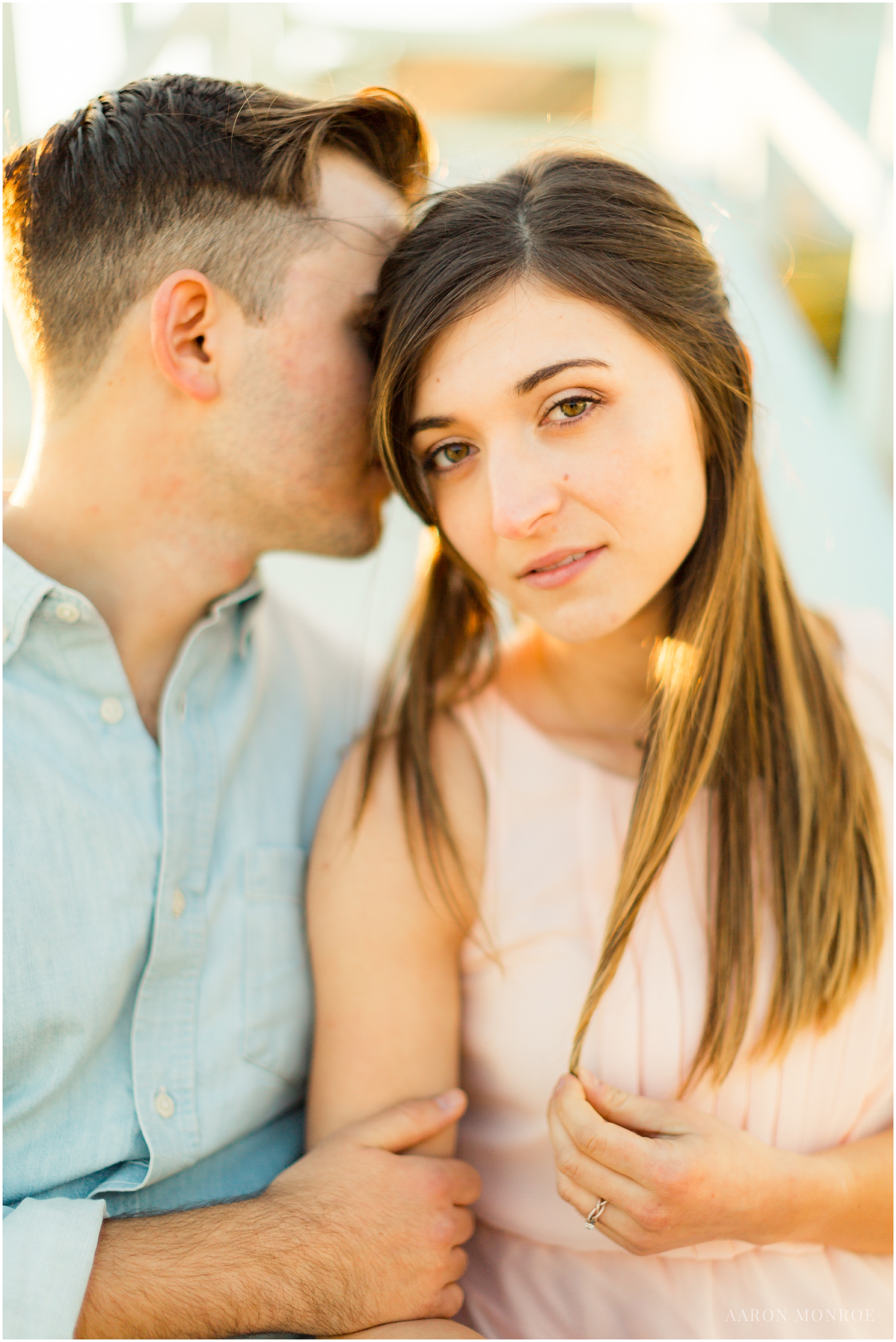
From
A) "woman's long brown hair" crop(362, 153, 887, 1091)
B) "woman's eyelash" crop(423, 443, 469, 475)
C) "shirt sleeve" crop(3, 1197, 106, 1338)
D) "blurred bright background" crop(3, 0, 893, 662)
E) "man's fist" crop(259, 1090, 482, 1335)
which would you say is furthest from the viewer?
"blurred bright background" crop(3, 0, 893, 662)

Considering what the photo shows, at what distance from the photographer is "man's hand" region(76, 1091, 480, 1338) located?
1.26m

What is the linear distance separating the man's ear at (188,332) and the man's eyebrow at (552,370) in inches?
23.0

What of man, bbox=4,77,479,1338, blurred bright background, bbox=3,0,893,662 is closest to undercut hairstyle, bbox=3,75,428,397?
man, bbox=4,77,479,1338

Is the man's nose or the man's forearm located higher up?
the man's nose

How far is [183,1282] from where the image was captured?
1.27 metres

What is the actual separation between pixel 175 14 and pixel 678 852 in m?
2.68

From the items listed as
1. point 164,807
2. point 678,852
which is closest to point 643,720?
point 678,852

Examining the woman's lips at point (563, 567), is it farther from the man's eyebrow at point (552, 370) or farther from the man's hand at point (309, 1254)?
the man's hand at point (309, 1254)

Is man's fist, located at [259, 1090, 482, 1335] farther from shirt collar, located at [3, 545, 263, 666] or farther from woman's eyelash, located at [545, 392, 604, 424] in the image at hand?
woman's eyelash, located at [545, 392, 604, 424]

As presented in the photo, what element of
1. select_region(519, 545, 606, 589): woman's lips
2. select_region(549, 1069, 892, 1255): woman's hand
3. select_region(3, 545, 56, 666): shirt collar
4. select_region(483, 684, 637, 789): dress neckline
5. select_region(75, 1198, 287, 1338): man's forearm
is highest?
select_region(519, 545, 606, 589): woman's lips

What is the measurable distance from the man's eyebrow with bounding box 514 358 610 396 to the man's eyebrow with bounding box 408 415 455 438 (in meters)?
0.13

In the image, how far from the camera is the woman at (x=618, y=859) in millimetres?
1384

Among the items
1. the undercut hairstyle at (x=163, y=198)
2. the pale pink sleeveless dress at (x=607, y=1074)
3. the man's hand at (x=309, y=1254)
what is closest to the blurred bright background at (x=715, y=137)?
the undercut hairstyle at (x=163, y=198)

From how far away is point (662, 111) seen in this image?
780 centimetres
